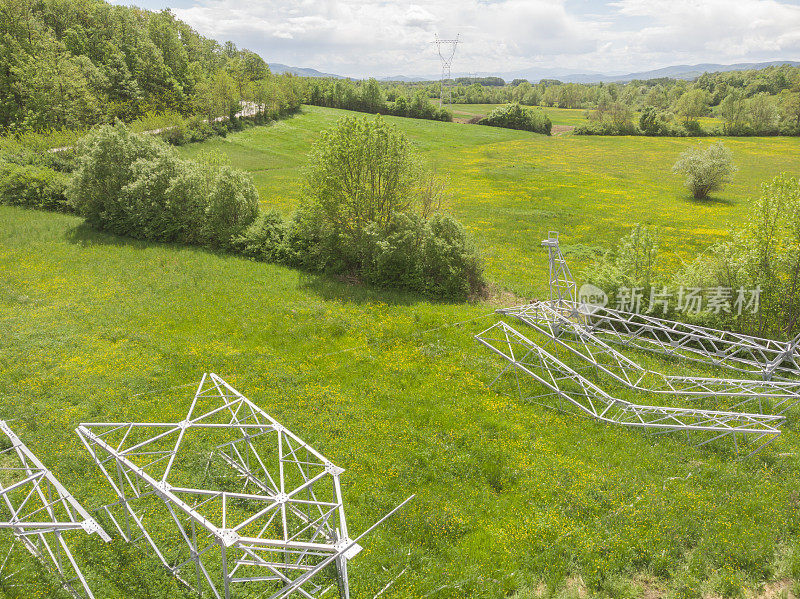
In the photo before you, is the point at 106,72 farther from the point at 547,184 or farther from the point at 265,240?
the point at 547,184

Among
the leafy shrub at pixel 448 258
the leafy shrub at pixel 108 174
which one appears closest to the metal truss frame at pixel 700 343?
the leafy shrub at pixel 448 258

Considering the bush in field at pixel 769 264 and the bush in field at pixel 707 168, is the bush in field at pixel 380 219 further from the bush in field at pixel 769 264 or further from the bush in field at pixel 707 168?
the bush in field at pixel 707 168

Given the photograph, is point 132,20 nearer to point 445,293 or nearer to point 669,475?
point 445,293

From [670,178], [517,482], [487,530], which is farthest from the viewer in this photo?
[670,178]

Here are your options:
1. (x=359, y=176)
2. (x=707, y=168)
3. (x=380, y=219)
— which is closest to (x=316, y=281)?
(x=380, y=219)

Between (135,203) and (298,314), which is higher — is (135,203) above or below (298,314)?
above

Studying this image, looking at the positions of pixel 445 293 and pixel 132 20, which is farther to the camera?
pixel 132 20

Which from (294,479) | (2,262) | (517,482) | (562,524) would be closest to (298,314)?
(294,479)
